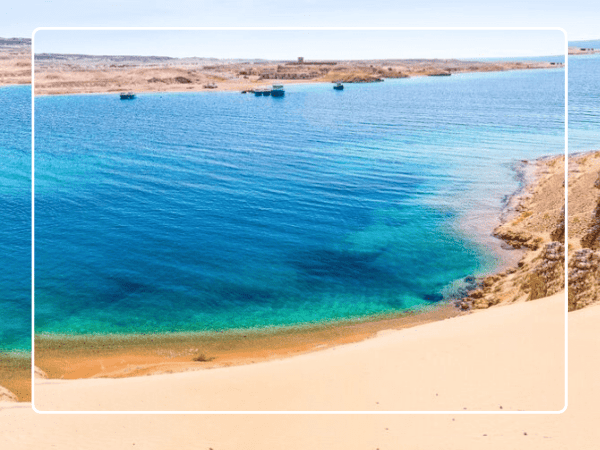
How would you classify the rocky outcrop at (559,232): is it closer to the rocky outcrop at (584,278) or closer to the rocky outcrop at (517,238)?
the rocky outcrop at (517,238)

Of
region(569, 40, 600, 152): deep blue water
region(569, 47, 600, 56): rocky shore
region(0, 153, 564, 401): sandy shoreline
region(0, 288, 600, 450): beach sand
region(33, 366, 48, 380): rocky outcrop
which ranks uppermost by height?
region(569, 47, 600, 56): rocky shore

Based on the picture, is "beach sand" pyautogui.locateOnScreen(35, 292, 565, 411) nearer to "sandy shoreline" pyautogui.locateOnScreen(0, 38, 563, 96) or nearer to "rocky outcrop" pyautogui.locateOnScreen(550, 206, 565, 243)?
"sandy shoreline" pyautogui.locateOnScreen(0, 38, 563, 96)

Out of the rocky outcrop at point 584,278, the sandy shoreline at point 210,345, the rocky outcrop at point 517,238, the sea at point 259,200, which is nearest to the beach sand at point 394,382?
the sandy shoreline at point 210,345

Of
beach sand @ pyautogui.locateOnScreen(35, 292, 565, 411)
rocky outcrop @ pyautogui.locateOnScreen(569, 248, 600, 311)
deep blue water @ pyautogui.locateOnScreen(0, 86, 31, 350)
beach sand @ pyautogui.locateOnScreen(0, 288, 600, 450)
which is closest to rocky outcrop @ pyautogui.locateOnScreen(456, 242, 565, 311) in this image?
rocky outcrop @ pyautogui.locateOnScreen(569, 248, 600, 311)

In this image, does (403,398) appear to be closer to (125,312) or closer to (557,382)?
(557,382)

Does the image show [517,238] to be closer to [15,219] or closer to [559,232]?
[559,232]

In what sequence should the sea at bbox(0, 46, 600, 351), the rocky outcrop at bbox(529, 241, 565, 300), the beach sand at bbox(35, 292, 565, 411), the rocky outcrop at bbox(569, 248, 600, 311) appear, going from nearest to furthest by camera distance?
the beach sand at bbox(35, 292, 565, 411) → the sea at bbox(0, 46, 600, 351) → the rocky outcrop at bbox(569, 248, 600, 311) → the rocky outcrop at bbox(529, 241, 565, 300)

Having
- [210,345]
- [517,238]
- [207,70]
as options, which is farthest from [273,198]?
[517,238]
